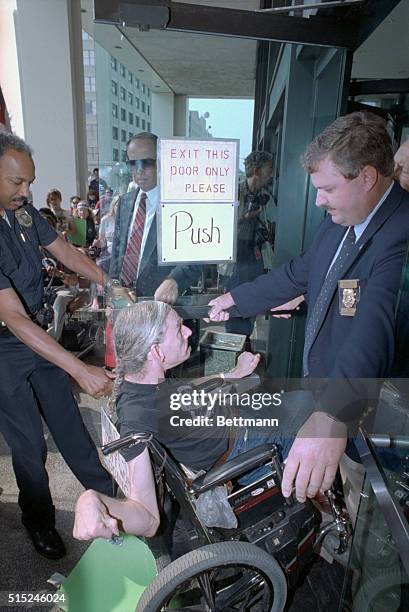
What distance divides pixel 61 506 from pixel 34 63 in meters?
9.00

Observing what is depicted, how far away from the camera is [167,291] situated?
1507 millimetres

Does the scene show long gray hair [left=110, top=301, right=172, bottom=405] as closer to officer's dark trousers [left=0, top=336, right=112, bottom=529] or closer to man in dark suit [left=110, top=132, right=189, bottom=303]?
man in dark suit [left=110, top=132, right=189, bottom=303]

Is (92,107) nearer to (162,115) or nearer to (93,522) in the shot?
(162,115)

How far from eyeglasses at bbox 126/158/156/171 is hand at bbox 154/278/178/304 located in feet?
1.29

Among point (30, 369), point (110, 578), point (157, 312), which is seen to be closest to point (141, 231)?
point (157, 312)

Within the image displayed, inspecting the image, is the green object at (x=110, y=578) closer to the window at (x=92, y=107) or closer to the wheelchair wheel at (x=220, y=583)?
the wheelchair wheel at (x=220, y=583)

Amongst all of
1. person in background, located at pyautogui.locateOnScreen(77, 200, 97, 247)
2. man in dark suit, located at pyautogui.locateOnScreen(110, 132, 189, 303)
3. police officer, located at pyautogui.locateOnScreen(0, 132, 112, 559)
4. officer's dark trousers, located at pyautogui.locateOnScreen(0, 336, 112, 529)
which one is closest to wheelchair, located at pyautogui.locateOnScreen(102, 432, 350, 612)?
police officer, located at pyautogui.locateOnScreen(0, 132, 112, 559)

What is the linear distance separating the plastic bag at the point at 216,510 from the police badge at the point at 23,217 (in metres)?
1.24

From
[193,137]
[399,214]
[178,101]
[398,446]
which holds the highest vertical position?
[178,101]

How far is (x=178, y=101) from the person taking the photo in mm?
1496

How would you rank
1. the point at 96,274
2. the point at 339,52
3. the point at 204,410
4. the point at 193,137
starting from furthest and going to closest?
the point at 96,274
the point at 339,52
the point at 193,137
the point at 204,410

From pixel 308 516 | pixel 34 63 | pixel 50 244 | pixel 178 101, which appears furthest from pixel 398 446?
pixel 34 63

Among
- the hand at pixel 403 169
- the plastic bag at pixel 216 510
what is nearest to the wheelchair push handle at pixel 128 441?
the plastic bag at pixel 216 510

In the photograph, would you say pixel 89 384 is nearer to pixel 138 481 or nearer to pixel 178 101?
pixel 138 481
